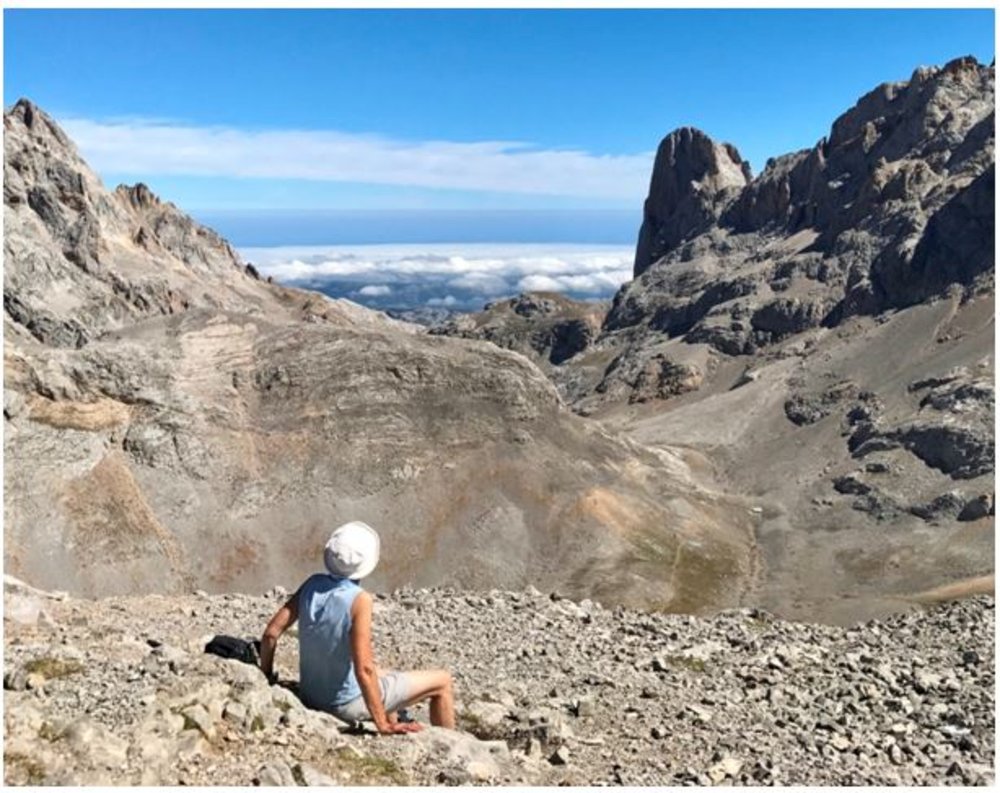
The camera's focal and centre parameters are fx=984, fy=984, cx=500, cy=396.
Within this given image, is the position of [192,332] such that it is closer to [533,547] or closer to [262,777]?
[533,547]

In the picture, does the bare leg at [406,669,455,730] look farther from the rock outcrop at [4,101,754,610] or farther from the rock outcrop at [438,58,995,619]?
the rock outcrop at [438,58,995,619]

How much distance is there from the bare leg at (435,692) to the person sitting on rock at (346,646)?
0.02 metres

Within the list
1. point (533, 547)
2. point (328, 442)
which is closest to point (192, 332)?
point (328, 442)

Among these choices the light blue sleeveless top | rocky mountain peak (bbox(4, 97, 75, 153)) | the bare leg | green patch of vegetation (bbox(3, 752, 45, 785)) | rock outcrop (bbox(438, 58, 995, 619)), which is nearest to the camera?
green patch of vegetation (bbox(3, 752, 45, 785))

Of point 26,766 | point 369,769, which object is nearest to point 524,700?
point 369,769

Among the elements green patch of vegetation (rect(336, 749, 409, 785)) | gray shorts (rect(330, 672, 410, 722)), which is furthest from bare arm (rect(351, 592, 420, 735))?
green patch of vegetation (rect(336, 749, 409, 785))

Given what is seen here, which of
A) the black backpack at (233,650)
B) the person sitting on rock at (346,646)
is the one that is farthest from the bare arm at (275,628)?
the black backpack at (233,650)

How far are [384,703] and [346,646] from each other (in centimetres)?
112

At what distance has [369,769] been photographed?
13797 mm

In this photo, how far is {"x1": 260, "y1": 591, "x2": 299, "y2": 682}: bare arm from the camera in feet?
52.5

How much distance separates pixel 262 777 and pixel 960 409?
114083 mm

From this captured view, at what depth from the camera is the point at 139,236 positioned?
152 meters

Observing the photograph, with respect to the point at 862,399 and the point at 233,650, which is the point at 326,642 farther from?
the point at 862,399

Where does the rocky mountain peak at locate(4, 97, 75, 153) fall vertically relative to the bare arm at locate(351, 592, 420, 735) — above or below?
above
